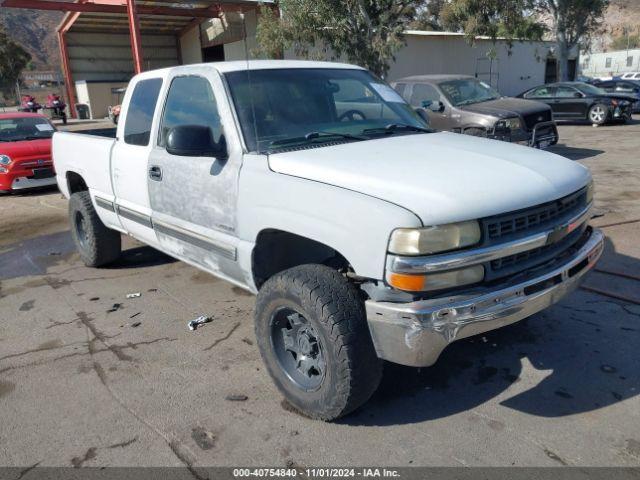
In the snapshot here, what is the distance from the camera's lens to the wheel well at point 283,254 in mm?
3342

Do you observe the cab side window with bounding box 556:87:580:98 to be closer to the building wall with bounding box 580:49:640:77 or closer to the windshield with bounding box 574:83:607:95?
the windshield with bounding box 574:83:607:95

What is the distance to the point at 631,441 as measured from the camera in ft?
9.14

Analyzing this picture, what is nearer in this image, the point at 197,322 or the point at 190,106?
the point at 190,106

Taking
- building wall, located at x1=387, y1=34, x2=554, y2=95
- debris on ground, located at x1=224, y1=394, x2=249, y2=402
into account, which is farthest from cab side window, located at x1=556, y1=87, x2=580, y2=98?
debris on ground, located at x1=224, y1=394, x2=249, y2=402

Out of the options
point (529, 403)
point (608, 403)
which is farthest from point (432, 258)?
point (608, 403)

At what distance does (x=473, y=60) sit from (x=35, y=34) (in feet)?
290

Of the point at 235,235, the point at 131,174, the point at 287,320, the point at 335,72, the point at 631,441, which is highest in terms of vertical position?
the point at 335,72

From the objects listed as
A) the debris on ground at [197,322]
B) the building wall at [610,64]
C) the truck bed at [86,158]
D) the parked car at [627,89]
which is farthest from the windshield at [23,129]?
the building wall at [610,64]

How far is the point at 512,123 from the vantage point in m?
10.3

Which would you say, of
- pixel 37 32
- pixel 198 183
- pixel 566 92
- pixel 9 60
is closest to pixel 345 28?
pixel 566 92

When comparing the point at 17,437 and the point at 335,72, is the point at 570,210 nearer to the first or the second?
the point at 335,72

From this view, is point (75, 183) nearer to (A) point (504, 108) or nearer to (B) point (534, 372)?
(B) point (534, 372)

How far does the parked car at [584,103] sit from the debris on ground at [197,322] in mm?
16284

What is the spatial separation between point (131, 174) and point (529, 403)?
339cm
